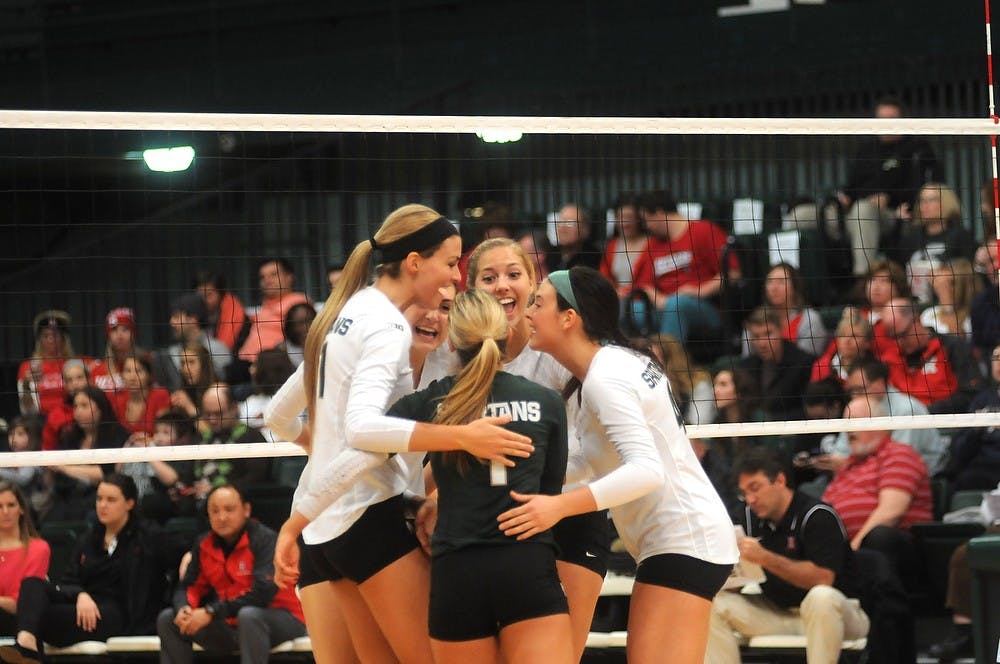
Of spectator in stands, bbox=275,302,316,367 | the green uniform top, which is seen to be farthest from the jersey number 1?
spectator in stands, bbox=275,302,316,367

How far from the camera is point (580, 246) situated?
29.5 ft

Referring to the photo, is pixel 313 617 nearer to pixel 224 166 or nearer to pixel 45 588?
pixel 45 588

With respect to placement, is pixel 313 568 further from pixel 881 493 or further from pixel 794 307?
pixel 794 307

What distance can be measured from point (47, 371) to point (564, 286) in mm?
6539

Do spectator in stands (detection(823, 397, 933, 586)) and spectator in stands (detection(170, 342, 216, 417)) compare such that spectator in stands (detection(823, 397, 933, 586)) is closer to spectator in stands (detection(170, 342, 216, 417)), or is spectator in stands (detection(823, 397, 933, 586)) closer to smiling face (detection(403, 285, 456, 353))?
smiling face (detection(403, 285, 456, 353))

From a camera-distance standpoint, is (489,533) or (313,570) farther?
(313,570)

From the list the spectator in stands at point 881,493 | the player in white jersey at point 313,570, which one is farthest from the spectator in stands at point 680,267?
the player in white jersey at point 313,570

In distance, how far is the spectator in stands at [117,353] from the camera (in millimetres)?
8945

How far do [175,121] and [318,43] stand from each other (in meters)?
8.63

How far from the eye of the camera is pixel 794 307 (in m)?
8.57

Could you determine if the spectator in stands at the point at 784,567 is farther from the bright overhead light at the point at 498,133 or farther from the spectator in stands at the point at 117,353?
the spectator in stands at the point at 117,353

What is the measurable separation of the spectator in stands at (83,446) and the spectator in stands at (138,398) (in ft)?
0.42

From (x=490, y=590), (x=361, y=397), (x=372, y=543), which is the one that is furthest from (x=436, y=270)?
(x=490, y=590)

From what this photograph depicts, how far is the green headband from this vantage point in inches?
163
